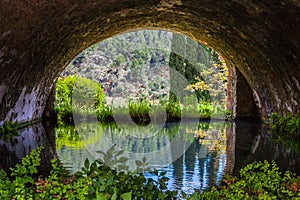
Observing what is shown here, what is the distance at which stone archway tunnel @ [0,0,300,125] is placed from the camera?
7.52 m

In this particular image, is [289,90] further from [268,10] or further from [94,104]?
[94,104]

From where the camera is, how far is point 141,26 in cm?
1354

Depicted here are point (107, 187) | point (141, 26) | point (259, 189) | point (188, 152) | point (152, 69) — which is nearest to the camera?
point (107, 187)

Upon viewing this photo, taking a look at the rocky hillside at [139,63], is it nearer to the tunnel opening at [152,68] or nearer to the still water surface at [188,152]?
the tunnel opening at [152,68]

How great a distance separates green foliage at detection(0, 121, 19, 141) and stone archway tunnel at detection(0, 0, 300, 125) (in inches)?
7.6

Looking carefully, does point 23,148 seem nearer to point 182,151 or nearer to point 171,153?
point 171,153

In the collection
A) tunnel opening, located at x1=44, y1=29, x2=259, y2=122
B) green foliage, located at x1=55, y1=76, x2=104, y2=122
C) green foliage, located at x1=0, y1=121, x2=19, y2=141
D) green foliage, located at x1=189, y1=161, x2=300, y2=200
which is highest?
tunnel opening, located at x1=44, y1=29, x2=259, y2=122

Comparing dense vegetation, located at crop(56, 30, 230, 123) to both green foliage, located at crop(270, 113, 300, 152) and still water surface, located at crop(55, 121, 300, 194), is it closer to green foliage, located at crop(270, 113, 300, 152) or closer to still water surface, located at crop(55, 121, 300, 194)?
green foliage, located at crop(270, 113, 300, 152)

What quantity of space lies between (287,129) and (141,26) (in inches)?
190

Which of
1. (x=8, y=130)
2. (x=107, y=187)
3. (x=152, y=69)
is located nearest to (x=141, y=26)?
(x=8, y=130)

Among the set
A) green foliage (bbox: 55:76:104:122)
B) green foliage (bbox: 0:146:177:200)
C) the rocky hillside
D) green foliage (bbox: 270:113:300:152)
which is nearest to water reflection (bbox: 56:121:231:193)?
green foliage (bbox: 0:146:177:200)

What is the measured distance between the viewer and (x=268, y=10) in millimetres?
7445

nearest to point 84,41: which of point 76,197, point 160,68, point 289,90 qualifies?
point 289,90

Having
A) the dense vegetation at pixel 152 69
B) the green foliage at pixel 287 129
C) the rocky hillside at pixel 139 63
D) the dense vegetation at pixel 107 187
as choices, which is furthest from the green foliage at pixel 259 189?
the rocky hillside at pixel 139 63
